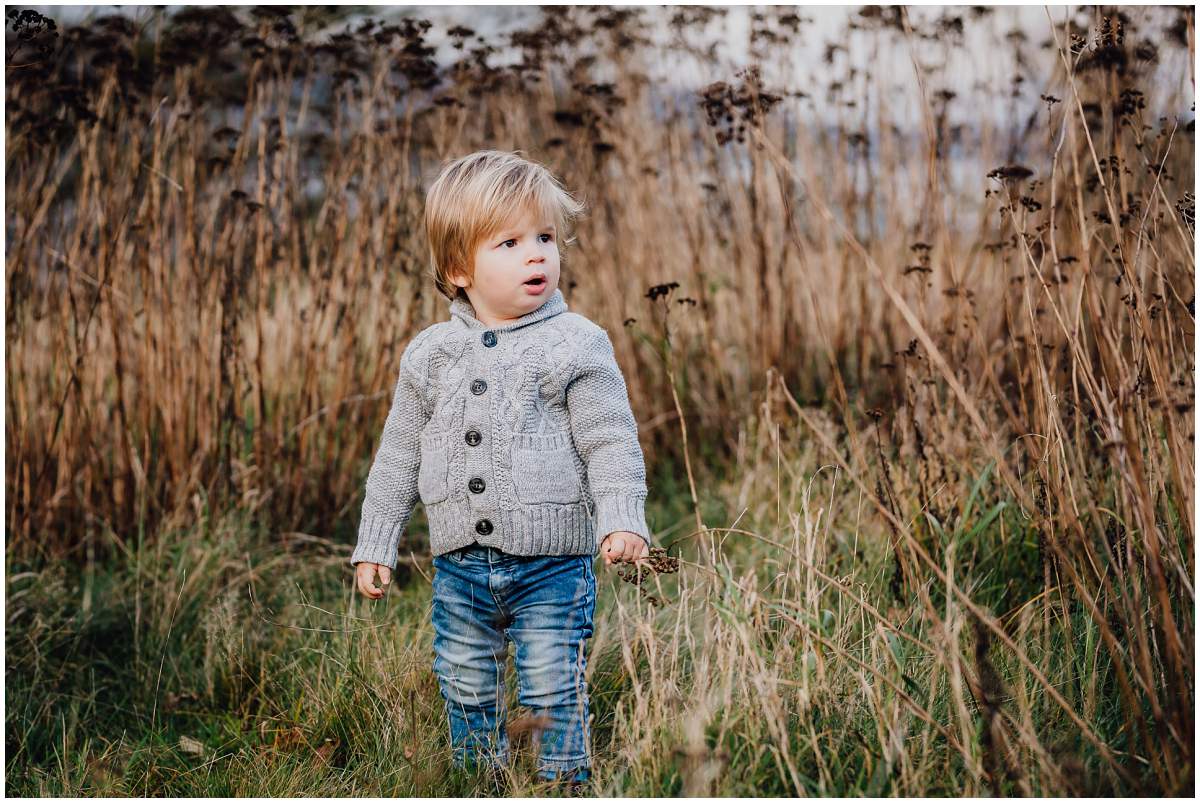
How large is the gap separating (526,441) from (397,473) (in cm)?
31

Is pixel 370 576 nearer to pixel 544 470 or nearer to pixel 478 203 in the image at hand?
pixel 544 470

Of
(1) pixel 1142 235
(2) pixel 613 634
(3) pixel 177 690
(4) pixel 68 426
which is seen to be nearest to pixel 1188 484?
(1) pixel 1142 235

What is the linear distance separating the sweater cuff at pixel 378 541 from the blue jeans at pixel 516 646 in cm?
10

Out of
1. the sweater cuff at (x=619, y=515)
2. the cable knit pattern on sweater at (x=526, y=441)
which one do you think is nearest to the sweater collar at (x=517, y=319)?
the cable knit pattern on sweater at (x=526, y=441)

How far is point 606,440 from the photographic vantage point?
6.46 feet

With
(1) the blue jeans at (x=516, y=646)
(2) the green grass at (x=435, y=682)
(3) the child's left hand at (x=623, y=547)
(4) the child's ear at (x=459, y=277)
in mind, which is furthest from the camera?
(4) the child's ear at (x=459, y=277)

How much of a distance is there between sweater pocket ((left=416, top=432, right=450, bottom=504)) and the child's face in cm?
28

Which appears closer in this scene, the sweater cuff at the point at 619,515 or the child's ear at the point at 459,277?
the sweater cuff at the point at 619,515

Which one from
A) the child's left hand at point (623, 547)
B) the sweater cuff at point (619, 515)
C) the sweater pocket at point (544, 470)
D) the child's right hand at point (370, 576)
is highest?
the sweater pocket at point (544, 470)

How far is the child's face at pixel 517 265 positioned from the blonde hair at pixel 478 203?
18 millimetres

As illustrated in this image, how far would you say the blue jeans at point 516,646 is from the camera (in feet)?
6.51

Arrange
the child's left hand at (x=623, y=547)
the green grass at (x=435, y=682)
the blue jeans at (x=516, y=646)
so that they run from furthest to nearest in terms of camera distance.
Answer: the blue jeans at (x=516, y=646), the child's left hand at (x=623, y=547), the green grass at (x=435, y=682)

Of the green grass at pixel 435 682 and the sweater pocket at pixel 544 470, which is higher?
the sweater pocket at pixel 544 470

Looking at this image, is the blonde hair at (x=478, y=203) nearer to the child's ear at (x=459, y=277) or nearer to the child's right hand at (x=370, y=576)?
the child's ear at (x=459, y=277)
